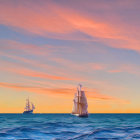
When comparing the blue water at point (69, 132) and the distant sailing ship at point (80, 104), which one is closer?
the blue water at point (69, 132)

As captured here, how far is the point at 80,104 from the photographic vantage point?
6043 inches

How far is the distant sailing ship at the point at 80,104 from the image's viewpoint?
153625mm

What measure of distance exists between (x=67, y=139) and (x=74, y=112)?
118503 millimetres

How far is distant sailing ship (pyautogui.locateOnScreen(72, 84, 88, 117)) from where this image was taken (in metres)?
154

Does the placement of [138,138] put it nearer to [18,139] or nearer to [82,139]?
[82,139]

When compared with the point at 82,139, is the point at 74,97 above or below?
above

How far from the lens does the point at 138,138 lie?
41.9 meters

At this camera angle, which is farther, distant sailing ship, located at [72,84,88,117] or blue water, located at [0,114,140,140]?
distant sailing ship, located at [72,84,88,117]

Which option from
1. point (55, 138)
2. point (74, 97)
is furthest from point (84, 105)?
point (55, 138)

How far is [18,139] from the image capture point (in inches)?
1629

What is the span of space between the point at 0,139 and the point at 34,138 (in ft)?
18.3

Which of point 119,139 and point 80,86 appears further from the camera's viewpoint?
point 80,86

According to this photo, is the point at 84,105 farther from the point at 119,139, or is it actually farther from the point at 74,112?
the point at 119,139

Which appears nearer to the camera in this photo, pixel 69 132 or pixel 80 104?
pixel 69 132
